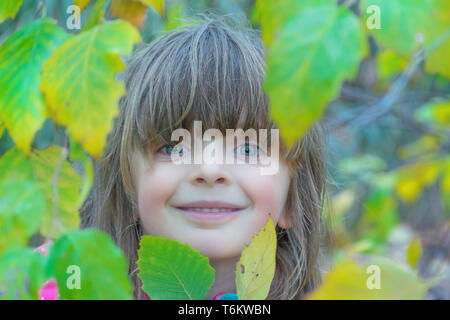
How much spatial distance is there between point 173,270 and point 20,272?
13 centimetres

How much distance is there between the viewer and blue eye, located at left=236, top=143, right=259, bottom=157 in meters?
0.79

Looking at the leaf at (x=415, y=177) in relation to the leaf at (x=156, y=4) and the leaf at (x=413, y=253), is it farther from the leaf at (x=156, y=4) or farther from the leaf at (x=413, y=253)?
the leaf at (x=156, y=4)

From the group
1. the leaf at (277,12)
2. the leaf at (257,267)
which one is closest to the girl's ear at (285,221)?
the leaf at (257,267)

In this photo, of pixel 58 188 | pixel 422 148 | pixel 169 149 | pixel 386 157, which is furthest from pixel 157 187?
pixel 386 157

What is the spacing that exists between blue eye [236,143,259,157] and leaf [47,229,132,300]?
0.37m

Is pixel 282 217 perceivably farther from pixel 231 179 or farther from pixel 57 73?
pixel 57 73

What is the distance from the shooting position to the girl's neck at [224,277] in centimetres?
89

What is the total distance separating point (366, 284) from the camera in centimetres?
42

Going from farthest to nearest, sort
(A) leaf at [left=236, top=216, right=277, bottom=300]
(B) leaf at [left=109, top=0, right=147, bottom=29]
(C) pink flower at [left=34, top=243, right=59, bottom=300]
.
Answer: (C) pink flower at [left=34, top=243, right=59, bottom=300], (B) leaf at [left=109, top=0, right=147, bottom=29], (A) leaf at [left=236, top=216, right=277, bottom=300]

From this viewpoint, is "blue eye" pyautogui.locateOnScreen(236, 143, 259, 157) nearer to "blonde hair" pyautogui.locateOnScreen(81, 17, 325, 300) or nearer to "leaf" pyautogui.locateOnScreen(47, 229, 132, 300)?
"blonde hair" pyautogui.locateOnScreen(81, 17, 325, 300)

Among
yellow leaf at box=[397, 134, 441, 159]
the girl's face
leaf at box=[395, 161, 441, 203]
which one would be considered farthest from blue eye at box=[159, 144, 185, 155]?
yellow leaf at box=[397, 134, 441, 159]

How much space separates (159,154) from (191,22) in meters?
0.32

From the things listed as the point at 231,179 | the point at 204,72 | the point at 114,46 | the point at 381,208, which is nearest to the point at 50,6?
the point at 204,72

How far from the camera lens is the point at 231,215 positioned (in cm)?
80
